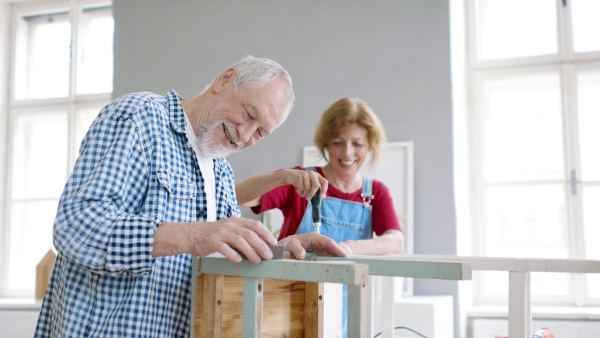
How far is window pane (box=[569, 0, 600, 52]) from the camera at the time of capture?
3.97m

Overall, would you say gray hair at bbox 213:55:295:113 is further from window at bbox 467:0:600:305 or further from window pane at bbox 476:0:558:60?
window pane at bbox 476:0:558:60

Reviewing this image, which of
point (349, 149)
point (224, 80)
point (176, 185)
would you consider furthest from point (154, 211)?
point (349, 149)

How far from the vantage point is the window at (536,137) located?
3.84 metres

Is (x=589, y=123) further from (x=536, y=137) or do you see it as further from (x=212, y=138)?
(x=212, y=138)

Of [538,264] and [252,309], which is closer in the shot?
[252,309]

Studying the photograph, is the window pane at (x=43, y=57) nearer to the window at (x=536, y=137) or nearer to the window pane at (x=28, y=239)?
the window pane at (x=28, y=239)

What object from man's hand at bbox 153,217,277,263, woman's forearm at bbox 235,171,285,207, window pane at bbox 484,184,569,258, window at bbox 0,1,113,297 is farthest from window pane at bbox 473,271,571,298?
window at bbox 0,1,113,297

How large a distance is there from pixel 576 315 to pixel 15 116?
191 inches

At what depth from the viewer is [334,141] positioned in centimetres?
252

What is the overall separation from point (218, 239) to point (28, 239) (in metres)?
4.74

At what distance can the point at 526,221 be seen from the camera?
400 cm

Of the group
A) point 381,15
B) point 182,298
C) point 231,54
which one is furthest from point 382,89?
point 182,298

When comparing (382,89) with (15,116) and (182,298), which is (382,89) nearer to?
(182,298)

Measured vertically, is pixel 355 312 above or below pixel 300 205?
below
